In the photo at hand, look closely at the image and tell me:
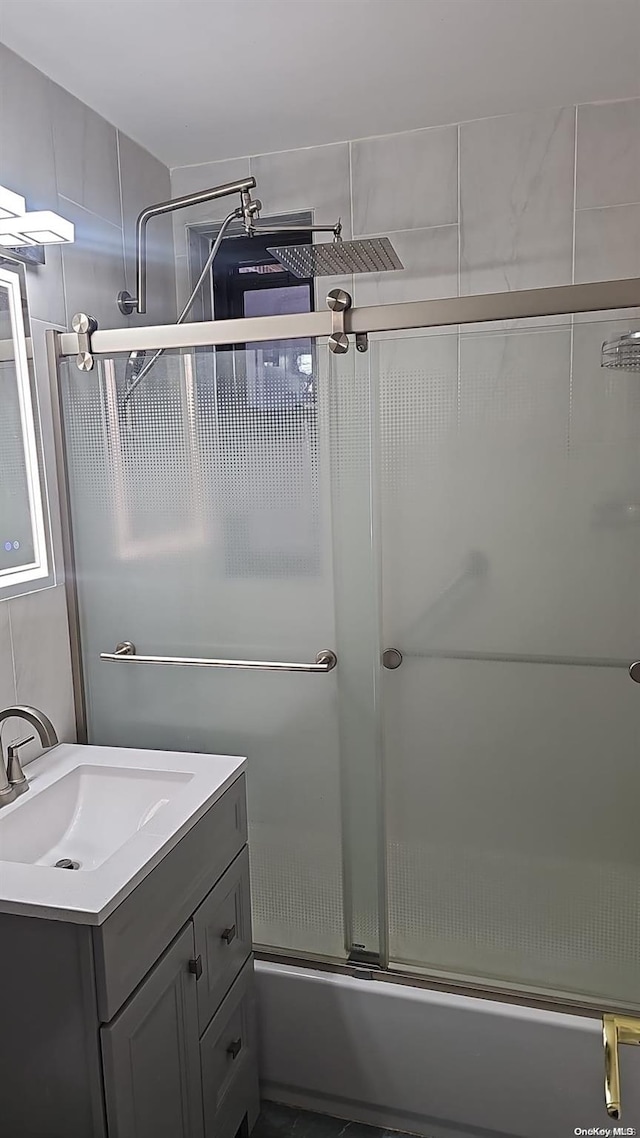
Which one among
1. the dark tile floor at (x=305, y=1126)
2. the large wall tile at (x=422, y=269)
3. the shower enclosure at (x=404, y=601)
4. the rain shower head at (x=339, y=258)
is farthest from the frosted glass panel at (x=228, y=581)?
the large wall tile at (x=422, y=269)

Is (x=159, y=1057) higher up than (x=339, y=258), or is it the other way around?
(x=339, y=258)

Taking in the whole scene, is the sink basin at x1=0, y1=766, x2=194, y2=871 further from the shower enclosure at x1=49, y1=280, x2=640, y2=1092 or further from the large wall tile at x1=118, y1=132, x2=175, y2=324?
the large wall tile at x1=118, y1=132, x2=175, y2=324

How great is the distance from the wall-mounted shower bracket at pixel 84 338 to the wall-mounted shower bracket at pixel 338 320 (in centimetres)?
58

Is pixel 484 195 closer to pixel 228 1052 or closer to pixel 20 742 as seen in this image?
pixel 20 742

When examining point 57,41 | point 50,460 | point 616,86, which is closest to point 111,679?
point 50,460

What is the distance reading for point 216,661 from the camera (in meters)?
1.81

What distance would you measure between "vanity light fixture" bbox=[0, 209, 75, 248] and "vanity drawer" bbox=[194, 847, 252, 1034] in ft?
4.53

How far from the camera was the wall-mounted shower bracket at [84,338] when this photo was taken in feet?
5.78

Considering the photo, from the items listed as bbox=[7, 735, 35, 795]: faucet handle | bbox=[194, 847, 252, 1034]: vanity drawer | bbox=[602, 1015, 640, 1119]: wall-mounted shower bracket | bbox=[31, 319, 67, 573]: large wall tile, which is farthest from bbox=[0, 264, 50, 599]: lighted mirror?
bbox=[602, 1015, 640, 1119]: wall-mounted shower bracket

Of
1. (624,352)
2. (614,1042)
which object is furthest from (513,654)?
(614,1042)

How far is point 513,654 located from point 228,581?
2.17 ft

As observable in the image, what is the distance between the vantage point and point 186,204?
1961mm

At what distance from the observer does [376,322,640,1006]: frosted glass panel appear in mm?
1534

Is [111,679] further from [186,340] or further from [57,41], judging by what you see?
→ [57,41]
